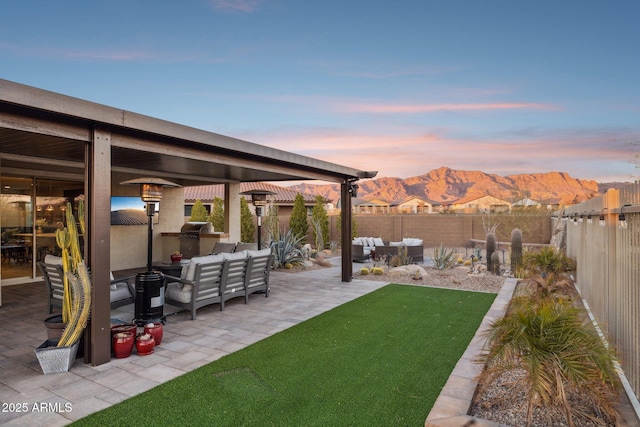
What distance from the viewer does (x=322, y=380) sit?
145 inches

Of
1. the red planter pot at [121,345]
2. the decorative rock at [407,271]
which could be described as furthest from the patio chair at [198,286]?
the decorative rock at [407,271]

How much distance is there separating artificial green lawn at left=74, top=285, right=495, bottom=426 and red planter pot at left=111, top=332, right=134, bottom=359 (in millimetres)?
963

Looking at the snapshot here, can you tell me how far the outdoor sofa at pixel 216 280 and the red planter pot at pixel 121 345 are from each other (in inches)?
62.3

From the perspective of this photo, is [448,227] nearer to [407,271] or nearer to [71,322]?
[407,271]

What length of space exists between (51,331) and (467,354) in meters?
4.53

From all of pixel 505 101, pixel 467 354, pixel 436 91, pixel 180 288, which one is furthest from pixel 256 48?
pixel 467 354

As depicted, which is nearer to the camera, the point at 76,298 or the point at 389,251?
the point at 76,298

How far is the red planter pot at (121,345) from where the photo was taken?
4242 millimetres

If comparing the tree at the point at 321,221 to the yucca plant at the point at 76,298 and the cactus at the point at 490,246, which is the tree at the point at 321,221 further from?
the yucca plant at the point at 76,298

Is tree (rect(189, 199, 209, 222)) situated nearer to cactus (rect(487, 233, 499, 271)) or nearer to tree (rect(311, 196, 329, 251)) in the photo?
tree (rect(311, 196, 329, 251))

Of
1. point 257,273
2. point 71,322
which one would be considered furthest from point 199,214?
point 71,322

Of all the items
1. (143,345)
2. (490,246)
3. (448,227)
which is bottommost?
(143,345)

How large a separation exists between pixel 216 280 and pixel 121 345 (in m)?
2.14

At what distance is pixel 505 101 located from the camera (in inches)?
539
